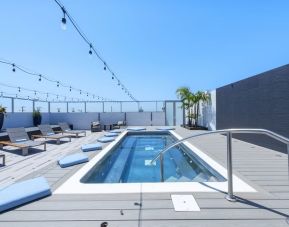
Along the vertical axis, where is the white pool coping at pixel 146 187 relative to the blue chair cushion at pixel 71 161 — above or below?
below

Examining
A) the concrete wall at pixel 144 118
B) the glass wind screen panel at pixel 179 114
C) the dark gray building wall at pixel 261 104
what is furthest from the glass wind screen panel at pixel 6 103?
the dark gray building wall at pixel 261 104

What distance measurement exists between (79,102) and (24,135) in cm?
717

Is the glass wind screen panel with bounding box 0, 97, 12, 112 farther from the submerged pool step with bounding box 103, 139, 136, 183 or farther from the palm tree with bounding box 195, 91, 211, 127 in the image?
the palm tree with bounding box 195, 91, 211, 127

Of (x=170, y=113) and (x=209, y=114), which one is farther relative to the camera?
(x=170, y=113)

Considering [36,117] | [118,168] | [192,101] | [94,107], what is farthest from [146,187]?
[94,107]

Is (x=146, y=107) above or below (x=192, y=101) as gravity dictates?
below

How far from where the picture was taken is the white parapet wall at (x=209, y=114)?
34.8ft

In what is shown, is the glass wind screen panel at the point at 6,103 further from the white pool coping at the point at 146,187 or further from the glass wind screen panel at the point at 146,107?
the white pool coping at the point at 146,187

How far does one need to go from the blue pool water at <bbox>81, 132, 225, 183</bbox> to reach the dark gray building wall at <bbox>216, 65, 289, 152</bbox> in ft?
6.22

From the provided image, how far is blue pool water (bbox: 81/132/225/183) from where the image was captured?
13.0ft

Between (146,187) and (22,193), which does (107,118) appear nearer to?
(146,187)

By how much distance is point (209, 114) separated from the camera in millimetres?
11336

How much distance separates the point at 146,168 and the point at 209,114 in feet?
21.3

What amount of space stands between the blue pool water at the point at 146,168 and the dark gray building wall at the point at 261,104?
6.22ft
